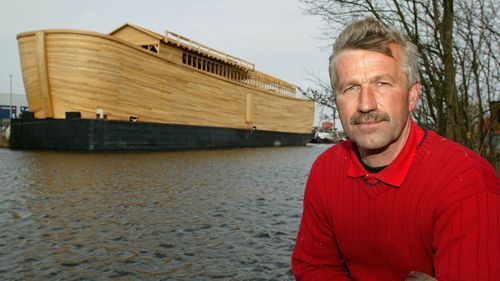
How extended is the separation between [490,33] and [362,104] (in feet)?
18.3

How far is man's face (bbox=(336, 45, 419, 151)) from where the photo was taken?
174cm

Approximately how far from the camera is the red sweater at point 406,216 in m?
1.47

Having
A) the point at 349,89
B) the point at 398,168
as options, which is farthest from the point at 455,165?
the point at 349,89

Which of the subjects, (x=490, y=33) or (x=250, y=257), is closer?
(x=250, y=257)

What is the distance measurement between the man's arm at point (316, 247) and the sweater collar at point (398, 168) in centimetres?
24

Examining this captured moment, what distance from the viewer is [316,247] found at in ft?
6.73

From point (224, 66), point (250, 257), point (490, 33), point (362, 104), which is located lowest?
point (250, 257)

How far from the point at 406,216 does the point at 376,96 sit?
1.58ft

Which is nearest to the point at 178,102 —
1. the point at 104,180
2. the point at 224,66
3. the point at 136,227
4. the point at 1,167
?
the point at 224,66

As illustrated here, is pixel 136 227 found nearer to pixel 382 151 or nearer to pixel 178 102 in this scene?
pixel 382 151

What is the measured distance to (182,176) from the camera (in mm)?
10539

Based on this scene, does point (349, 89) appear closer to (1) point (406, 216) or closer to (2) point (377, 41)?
(2) point (377, 41)

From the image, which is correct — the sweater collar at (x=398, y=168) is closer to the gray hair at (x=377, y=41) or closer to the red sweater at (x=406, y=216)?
the red sweater at (x=406, y=216)

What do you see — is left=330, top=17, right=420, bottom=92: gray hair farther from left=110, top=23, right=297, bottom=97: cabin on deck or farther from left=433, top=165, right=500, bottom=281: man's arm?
left=110, top=23, right=297, bottom=97: cabin on deck
